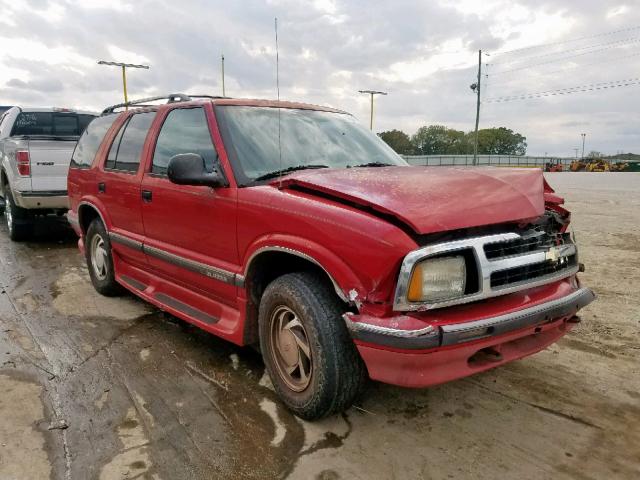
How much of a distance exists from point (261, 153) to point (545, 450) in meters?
2.36

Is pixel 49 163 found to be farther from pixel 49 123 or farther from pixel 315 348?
pixel 315 348

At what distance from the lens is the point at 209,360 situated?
3639mm

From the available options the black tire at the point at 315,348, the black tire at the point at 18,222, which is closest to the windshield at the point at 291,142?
the black tire at the point at 315,348

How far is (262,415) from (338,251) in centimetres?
112

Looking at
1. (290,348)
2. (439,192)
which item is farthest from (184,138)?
(439,192)

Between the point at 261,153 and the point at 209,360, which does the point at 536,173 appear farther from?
the point at 209,360

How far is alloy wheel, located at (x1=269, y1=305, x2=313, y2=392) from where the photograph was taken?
2.81 metres

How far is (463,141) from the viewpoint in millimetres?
100812

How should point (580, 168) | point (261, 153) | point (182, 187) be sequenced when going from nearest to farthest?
point (261, 153)
point (182, 187)
point (580, 168)

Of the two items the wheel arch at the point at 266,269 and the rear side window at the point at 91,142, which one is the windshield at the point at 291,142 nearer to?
the wheel arch at the point at 266,269

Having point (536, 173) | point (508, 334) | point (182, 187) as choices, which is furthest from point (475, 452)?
point (182, 187)

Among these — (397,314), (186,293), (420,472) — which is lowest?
(420,472)

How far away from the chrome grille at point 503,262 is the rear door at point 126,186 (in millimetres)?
2664

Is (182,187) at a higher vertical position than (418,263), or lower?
higher
